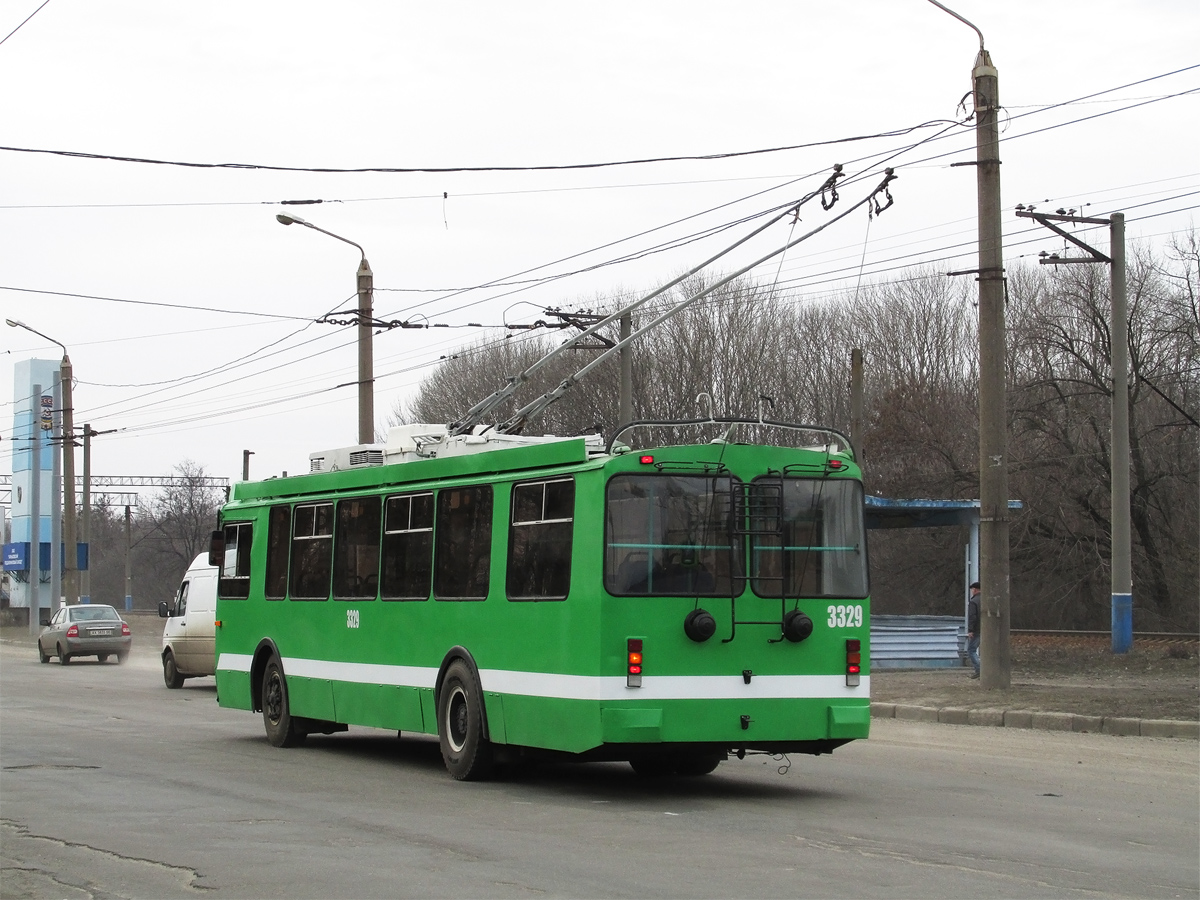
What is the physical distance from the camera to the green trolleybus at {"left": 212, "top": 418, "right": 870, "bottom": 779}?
10.9 m

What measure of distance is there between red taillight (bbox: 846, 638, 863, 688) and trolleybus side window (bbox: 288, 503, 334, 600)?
5.78 meters

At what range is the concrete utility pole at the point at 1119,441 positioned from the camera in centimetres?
2805

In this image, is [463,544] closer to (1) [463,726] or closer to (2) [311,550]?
(1) [463,726]

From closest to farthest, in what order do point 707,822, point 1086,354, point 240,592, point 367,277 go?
1. point 707,822
2. point 240,592
3. point 367,277
4. point 1086,354

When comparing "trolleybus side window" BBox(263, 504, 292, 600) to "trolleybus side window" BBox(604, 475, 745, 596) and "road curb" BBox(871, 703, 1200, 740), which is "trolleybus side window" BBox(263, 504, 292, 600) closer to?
"trolleybus side window" BBox(604, 475, 745, 596)

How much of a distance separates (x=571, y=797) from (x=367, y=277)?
18.4 metres

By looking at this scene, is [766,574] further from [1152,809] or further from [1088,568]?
[1088,568]

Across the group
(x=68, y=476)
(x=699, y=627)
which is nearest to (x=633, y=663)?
(x=699, y=627)

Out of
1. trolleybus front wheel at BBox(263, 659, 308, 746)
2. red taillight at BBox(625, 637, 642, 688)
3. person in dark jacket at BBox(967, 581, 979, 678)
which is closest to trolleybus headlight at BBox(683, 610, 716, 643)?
red taillight at BBox(625, 637, 642, 688)

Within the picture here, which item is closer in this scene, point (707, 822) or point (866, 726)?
point (707, 822)

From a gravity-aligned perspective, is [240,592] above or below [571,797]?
above

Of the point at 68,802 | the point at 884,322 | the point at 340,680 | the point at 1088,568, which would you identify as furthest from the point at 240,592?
the point at 884,322

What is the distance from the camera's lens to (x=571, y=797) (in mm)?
11367

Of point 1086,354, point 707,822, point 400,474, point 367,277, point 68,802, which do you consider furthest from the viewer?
point 1086,354
